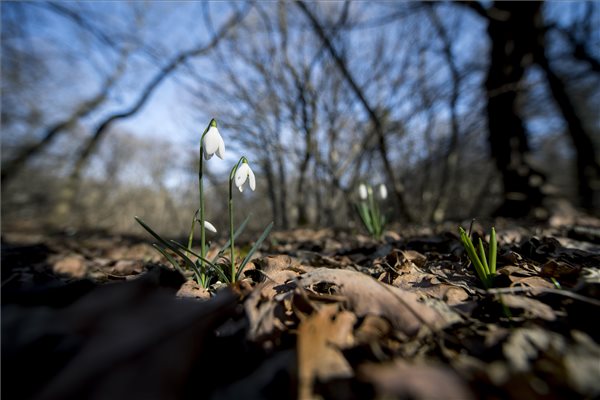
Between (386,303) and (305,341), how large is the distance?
0.91 ft

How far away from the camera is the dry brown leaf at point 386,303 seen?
68 cm

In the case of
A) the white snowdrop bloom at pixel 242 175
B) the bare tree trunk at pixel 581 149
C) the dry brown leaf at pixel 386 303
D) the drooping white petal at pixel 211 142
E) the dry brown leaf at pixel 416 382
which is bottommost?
the dry brown leaf at pixel 416 382

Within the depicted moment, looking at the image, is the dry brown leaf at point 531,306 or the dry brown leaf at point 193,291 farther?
the dry brown leaf at point 193,291

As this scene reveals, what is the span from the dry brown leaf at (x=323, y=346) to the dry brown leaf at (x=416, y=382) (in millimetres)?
61

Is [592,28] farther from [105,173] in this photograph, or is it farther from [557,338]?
[105,173]

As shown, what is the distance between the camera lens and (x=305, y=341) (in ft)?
1.79

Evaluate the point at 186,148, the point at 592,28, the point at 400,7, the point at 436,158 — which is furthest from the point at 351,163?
the point at 592,28

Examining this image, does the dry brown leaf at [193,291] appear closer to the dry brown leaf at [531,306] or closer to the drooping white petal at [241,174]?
the drooping white petal at [241,174]

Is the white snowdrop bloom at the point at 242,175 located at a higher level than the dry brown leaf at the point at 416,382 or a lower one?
higher

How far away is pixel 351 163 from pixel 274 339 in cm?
578

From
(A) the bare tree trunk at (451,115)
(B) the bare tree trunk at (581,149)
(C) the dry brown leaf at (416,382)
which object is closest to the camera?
(C) the dry brown leaf at (416,382)

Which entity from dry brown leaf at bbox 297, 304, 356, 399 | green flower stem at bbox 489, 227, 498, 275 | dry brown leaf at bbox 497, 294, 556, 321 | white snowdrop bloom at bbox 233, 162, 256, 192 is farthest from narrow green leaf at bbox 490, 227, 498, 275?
white snowdrop bloom at bbox 233, 162, 256, 192

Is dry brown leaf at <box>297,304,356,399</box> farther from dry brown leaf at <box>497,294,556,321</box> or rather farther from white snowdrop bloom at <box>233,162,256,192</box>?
white snowdrop bloom at <box>233,162,256,192</box>

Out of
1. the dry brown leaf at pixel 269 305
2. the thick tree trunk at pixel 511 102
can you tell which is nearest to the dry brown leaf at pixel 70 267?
the dry brown leaf at pixel 269 305
